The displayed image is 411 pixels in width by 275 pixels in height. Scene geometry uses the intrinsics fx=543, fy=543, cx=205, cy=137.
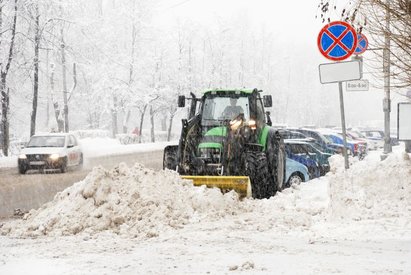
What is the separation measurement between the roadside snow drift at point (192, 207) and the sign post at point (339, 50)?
40.6 inches

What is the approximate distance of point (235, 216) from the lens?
8.76 m

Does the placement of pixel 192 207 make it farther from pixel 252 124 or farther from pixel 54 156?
pixel 54 156

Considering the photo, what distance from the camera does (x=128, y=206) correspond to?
844cm

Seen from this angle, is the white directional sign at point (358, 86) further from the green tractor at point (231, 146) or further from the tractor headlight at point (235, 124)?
the tractor headlight at point (235, 124)

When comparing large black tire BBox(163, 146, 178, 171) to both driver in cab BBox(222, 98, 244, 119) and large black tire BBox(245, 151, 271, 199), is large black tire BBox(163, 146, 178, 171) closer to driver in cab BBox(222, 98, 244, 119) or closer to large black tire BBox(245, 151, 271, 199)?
driver in cab BBox(222, 98, 244, 119)

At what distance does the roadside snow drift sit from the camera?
26.3 feet

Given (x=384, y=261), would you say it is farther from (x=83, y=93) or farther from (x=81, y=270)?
(x=83, y=93)

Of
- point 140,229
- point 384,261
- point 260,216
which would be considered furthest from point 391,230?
point 140,229

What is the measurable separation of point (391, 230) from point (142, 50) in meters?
42.4

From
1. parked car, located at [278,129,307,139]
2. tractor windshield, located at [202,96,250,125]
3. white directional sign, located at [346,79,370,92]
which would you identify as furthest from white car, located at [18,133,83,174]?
white directional sign, located at [346,79,370,92]

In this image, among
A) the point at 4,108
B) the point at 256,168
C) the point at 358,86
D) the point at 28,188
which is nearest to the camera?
the point at 256,168

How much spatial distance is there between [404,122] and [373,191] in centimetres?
478

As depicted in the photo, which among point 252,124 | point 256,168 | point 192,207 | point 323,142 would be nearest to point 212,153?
point 256,168

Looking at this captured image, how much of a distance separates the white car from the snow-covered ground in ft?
34.3
